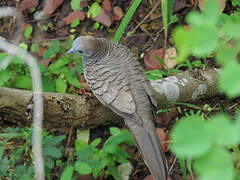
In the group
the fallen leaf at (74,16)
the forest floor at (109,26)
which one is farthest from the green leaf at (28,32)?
the fallen leaf at (74,16)

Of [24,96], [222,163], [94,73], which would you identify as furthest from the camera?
[94,73]

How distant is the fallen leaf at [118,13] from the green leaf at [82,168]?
2.52 meters

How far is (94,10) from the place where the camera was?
4438mm

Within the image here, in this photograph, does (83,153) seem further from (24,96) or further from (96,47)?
(96,47)

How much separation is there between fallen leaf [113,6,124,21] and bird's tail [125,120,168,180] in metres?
2.29

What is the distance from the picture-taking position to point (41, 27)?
4.73 metres

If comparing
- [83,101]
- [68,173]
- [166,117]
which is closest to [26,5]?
[83,101]

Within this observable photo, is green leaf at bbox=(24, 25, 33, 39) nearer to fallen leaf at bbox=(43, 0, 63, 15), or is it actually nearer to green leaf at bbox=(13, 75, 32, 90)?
fallen leaf at bbox=(43, 0, 63, 15)

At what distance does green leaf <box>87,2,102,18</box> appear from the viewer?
443cm

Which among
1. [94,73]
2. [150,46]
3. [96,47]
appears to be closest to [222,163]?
[94,73]

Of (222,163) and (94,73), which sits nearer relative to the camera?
(222,163)

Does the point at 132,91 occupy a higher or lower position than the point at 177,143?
lower

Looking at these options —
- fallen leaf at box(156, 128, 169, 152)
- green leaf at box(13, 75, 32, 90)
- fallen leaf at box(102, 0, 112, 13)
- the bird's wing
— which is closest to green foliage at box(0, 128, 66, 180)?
the bird's wing

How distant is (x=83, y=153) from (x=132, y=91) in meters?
0.70
